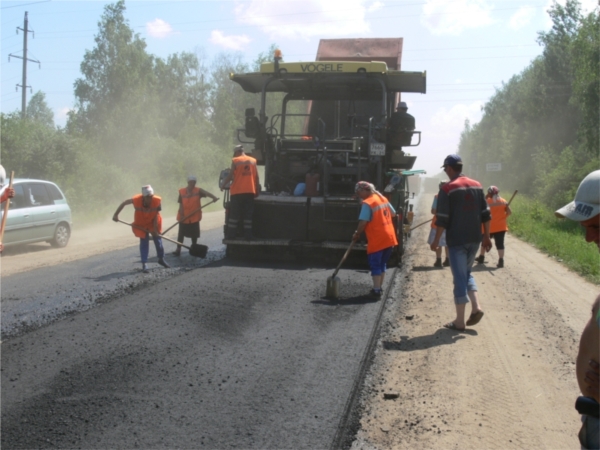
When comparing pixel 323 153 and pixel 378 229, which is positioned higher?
pixel 323 153

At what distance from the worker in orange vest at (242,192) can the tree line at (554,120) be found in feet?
47.3

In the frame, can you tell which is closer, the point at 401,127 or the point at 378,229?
the point at 378,229

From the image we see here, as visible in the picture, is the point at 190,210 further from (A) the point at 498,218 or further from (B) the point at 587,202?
(B) the point at 587,202

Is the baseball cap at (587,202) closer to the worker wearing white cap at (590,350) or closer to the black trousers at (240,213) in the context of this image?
the worker wearing white cap at (590,350)

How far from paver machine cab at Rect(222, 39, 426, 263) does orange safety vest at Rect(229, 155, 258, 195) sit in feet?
1.09

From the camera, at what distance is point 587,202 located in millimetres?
2494

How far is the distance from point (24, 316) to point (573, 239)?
12.8m

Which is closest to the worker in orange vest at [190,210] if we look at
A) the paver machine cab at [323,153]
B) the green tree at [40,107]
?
the paver machine cab at [323,153]

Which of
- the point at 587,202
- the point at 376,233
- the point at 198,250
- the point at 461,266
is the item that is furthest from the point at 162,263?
Result: the point at 587,202

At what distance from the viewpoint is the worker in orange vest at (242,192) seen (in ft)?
35.0

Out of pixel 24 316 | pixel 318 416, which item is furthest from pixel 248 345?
pixel 24 316

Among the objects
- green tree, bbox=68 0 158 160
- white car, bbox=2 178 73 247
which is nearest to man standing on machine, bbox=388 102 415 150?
white car, bbox=2 178 73 247

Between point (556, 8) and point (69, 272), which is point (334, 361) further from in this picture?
point (556, 8)

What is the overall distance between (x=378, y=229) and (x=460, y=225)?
62.2 inches
